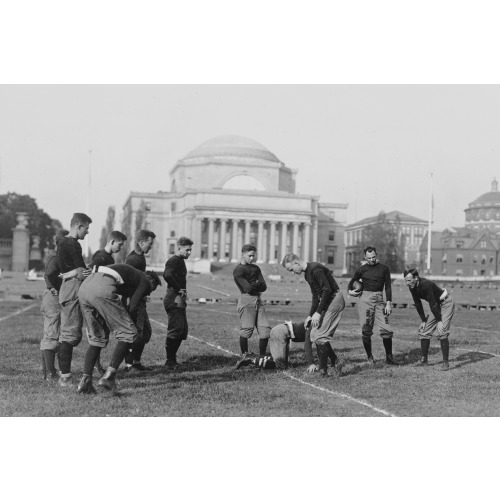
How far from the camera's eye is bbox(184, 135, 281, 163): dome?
379 feet

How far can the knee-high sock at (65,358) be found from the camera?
1010 cm

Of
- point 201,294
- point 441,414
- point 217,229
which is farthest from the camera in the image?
point 217,229

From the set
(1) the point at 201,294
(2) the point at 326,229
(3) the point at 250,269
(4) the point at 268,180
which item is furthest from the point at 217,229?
(3) the point at 250,269

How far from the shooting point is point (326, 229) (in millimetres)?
129125

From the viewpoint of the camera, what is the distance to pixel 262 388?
9.95 meters

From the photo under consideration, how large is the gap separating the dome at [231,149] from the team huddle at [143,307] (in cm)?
10376

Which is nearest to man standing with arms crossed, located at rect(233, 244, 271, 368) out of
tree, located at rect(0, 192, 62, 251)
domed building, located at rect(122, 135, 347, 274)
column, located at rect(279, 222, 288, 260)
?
tree, located at rect(0, 192, 62, 251)

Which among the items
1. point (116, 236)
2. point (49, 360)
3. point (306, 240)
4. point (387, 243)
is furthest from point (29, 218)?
point (116, 236)

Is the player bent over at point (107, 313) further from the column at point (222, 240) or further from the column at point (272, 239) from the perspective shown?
the column at point (272, 239)

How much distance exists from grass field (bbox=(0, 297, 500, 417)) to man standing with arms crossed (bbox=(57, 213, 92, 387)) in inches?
18.4

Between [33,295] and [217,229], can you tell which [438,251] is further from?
[33,295]

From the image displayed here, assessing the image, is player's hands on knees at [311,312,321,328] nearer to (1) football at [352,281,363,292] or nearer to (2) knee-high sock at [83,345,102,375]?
(1) football at [352,281,363,292]

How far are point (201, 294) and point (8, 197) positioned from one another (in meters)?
40.4

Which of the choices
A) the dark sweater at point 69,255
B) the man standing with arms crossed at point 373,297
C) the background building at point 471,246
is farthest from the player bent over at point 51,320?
the background building at point 471,246
